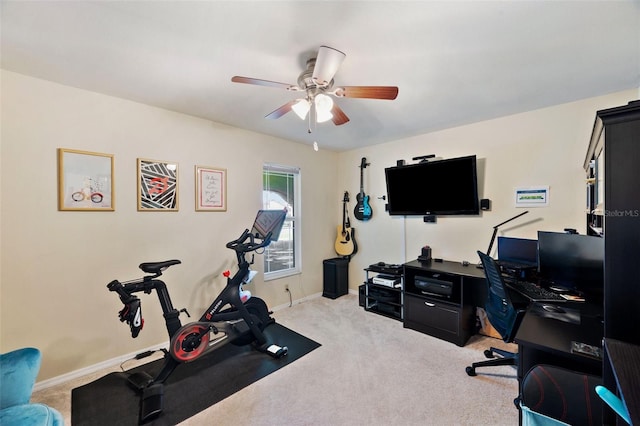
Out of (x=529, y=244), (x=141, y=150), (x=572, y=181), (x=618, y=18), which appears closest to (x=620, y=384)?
(x=618, y=18)

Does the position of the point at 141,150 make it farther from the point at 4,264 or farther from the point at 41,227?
the point at 4,264

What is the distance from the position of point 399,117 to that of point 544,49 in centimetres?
127

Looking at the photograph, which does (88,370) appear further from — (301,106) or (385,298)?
(385,298)

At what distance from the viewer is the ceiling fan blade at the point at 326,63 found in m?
1.36

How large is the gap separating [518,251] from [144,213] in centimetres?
371

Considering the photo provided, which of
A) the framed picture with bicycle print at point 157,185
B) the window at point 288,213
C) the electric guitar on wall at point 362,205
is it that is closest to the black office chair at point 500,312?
the electric guitar on wall at point 362,205

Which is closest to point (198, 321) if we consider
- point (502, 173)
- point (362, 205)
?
point (362, 205)

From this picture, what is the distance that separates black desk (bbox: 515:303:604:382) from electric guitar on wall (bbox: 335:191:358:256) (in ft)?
8.74

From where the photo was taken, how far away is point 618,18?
1.33 metres

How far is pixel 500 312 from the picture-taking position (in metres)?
2.02

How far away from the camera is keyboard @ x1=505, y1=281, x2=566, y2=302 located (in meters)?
1.77

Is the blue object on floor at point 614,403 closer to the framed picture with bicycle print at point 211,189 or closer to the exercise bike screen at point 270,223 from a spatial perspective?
the exercise bike screen at point 270,223

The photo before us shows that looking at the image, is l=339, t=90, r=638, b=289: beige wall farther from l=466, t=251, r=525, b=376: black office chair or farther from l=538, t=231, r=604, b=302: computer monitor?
l=466, t=251, r=525, b=376: black office chair

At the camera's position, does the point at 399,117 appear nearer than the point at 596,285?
No
